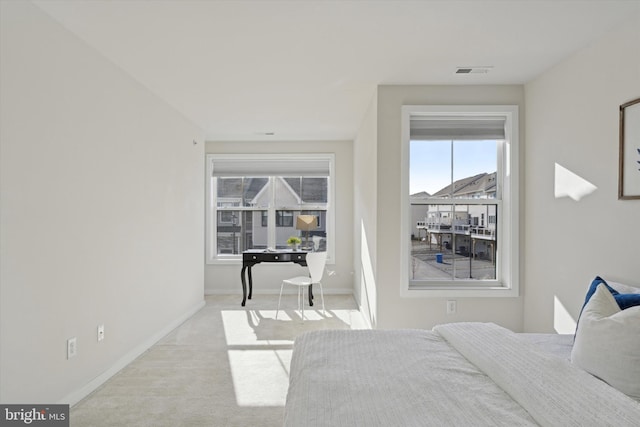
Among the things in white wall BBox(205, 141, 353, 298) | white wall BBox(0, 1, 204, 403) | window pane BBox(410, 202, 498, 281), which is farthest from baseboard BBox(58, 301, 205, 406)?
window pane BBox(410, 202, 498, 281)

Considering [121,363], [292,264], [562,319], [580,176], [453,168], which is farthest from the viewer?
[292,264]

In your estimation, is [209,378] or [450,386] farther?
[209,378]

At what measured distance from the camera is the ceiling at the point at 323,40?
2.27 m

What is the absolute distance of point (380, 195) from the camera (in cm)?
354

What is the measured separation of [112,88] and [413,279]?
308cm

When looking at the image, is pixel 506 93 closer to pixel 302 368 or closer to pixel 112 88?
pixel 302 368

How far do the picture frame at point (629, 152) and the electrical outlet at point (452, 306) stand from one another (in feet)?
5.22

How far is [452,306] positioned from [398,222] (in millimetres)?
922

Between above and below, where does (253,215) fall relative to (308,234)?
above

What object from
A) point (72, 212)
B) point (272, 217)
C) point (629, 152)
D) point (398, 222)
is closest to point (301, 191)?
point (272, 217)

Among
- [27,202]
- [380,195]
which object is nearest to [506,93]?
[380,195]

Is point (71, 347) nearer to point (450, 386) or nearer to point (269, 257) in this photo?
point (450, 386)

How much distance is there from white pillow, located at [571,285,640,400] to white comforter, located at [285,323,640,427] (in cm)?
16

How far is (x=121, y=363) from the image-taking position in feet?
10.5
